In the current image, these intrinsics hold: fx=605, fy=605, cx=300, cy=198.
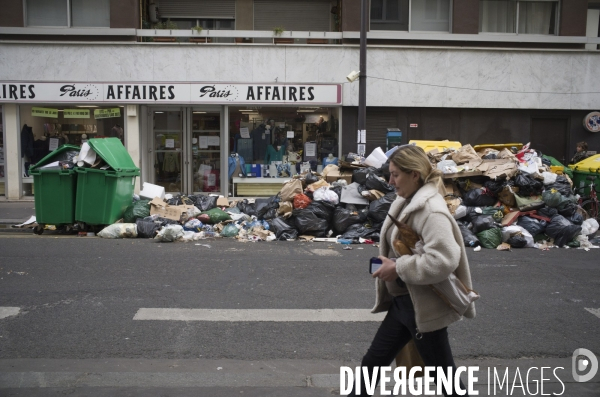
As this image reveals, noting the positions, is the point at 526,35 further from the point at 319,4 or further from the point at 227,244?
the point at 227,244

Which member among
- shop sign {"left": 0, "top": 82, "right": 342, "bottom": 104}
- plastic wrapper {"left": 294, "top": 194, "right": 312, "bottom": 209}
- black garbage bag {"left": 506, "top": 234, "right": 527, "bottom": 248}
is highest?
shop sign {"left": 0, "top": 82, "right": 342, "bottom": 104}

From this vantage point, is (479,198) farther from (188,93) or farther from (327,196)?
(188,93)

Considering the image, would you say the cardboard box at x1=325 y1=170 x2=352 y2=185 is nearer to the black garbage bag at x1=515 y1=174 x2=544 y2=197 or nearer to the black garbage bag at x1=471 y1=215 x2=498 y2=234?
the black garbage bag at x1=471 y1=215 x2=498 y2=234

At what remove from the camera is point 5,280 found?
762 centimetres

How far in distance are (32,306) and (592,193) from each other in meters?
11.1

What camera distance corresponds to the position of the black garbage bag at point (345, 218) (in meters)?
11.2

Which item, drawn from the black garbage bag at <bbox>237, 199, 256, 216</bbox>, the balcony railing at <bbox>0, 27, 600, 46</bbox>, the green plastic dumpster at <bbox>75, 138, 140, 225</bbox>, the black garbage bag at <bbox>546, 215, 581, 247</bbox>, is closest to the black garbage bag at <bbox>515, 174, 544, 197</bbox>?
the black garbage bag at <bbox>546, 215, 581, 247</bbox>

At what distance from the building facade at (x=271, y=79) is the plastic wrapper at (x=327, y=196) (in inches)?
235

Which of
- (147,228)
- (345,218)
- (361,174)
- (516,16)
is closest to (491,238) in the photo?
(345,218)

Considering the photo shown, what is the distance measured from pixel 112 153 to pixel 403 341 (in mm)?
9144

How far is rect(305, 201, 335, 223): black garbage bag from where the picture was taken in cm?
1128

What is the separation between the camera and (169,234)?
10617 millimetres

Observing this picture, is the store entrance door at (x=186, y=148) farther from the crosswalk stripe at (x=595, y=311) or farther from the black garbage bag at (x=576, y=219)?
the crosswalk stripe at (x=595, y=311)

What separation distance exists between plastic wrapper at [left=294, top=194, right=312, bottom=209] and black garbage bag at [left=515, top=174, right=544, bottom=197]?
389 centimetres
